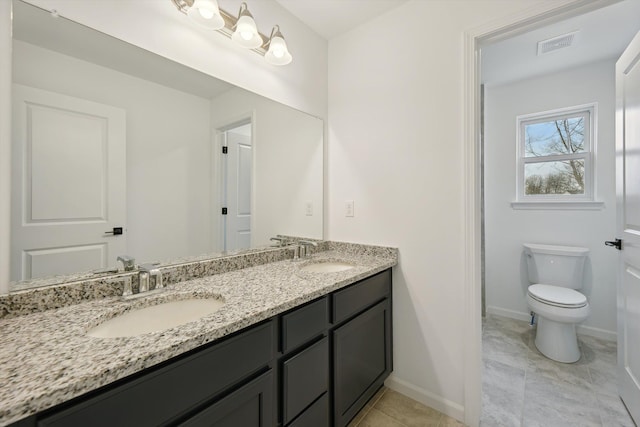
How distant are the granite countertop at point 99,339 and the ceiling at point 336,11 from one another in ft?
5.48

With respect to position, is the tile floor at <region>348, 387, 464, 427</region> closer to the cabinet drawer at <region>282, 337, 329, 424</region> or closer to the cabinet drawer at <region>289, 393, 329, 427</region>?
the cabinet drawer at <region>289, 393, 329, 427</region>

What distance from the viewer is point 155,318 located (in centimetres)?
99

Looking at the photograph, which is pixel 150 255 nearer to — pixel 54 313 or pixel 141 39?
pixel 54 313

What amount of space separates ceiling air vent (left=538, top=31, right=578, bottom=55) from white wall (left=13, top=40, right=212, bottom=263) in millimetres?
2496

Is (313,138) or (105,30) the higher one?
(105,30)

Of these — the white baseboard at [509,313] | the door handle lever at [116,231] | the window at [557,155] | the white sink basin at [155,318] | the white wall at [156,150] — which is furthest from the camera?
the white baseboard at [509,313]

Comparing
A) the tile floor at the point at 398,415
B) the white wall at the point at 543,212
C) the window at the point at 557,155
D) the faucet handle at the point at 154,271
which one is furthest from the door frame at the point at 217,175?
the window at the point at 557,155

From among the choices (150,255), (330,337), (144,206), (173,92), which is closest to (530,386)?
(330,337)

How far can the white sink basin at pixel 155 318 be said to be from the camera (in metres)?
0.87

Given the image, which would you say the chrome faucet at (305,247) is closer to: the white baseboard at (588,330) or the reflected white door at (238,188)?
the reflected white door at (238,188)

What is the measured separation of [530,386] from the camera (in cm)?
172

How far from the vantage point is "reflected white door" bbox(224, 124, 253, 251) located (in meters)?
1.50

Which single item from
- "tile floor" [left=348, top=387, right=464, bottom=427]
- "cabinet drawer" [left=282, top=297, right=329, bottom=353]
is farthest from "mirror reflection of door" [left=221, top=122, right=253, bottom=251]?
"tile floor" [left=348, top=387, right=464, bottom=427]

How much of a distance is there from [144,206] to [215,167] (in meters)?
0.39
